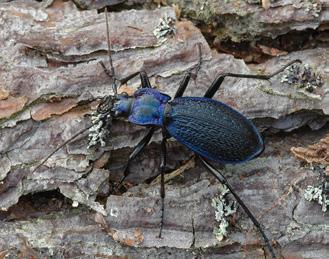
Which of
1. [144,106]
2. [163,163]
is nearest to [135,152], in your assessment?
[163,163]

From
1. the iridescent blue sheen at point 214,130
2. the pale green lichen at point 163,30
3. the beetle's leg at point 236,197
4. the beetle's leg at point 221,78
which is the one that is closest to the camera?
the beetle's leg at point 236,197

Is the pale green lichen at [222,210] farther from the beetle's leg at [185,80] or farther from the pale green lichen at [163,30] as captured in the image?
the pale green lichen at [163,30]

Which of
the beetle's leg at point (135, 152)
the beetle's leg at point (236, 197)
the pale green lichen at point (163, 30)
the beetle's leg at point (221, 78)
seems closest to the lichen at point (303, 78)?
the beetle's leg at point (221, 78)

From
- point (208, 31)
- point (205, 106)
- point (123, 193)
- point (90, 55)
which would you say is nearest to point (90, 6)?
point (90, 55)

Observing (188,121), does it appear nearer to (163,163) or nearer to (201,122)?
(201,122)

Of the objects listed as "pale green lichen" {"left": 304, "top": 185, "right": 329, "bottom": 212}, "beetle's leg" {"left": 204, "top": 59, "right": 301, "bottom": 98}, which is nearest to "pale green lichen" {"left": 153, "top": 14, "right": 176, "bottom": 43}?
"beetle's leg" {"left": 204, "top": 59, "right": 301, "bottom": 98}

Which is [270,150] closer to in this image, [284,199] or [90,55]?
[284,199]

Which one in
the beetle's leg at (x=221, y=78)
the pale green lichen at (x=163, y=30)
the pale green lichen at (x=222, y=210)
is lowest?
the pale green lichen at (x=222, y=210)
